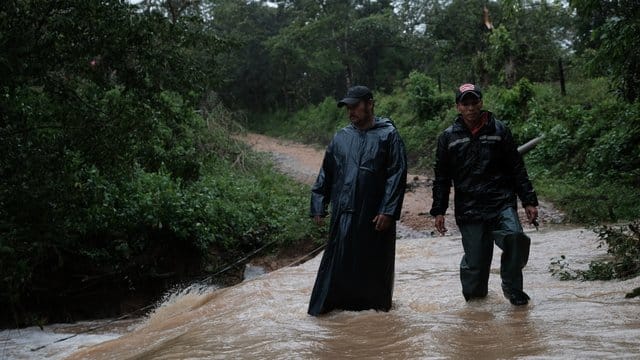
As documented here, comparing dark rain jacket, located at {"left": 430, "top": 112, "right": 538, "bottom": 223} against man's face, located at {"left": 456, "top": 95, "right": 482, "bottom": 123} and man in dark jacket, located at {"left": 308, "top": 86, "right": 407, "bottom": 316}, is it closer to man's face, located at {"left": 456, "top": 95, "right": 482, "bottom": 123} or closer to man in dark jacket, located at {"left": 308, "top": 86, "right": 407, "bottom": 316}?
man's face, located at {"left": 456, "top": 95, "right": 482, "bottom": 123}

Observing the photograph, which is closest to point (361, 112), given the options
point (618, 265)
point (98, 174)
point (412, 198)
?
point (618, 265)

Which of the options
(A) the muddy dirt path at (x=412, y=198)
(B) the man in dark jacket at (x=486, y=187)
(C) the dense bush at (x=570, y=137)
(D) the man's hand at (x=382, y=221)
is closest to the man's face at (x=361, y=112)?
(B) the man in dark jacket at (x=486, y=187)

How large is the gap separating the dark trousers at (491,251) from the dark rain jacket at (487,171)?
8cm

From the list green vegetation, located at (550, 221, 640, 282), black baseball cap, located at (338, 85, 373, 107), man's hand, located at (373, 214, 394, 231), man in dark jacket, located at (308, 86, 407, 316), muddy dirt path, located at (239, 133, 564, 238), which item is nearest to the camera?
man's hand, located at (373, 214, 394, 231)

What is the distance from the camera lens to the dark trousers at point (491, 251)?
16.1 feet

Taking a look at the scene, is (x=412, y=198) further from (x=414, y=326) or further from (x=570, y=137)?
(x=414, y=326)

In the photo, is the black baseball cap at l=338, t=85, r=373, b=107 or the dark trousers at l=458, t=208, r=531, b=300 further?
the black baseball cap at l=338, t=85, r=373, b=107

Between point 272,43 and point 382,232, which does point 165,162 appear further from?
point 272,43

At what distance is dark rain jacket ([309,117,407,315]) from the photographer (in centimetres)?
513

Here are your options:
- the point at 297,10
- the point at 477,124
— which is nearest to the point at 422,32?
the point at 297,10

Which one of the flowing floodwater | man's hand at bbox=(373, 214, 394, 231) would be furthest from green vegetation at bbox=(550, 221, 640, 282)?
man's hand at bbox=(373, 214, 394, 231)

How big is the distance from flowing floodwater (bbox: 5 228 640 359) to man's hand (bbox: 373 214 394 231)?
0.68 meters

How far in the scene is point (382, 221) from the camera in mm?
5027

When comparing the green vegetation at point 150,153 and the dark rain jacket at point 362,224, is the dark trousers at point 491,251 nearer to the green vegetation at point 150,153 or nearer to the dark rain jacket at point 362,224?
the dark rain jacket at point 362,224
